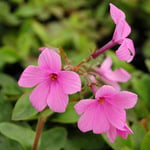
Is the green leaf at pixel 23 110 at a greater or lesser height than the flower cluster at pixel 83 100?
lesser

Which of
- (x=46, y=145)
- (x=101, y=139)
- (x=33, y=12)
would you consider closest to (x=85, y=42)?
(x=33, y=12)

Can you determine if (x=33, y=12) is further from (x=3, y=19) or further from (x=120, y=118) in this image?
(x=120, y=118)

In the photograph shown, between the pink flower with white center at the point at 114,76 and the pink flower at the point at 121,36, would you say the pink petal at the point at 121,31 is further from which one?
the pink flower with white center at the point at 114,76

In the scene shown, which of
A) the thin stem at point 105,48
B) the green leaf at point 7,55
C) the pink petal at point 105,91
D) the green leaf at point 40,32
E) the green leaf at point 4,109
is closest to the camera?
the pink petal at point 105,91

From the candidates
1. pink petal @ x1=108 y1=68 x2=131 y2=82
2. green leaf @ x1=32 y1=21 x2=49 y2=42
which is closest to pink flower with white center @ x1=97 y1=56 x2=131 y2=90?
pink petal @ x1=108 y1=68 x2=131 y2=82


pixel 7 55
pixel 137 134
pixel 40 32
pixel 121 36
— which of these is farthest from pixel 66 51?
pixel 121 36

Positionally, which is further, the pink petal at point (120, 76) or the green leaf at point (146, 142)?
the pink petal at point (120, 76)

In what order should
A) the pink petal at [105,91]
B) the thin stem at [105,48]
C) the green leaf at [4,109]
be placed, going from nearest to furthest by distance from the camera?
the pink petal at [105,91], the thin stem at [105,48], the green leaf at [4,109]

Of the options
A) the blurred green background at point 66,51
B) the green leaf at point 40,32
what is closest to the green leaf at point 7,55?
the blurred green background at point 66,51

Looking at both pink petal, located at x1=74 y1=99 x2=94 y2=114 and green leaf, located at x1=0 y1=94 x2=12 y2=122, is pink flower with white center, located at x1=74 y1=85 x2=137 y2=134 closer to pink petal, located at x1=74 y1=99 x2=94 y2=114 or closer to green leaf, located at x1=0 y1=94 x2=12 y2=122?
pink petal, located at x1=74 y1=99 x2=94 y2=114
